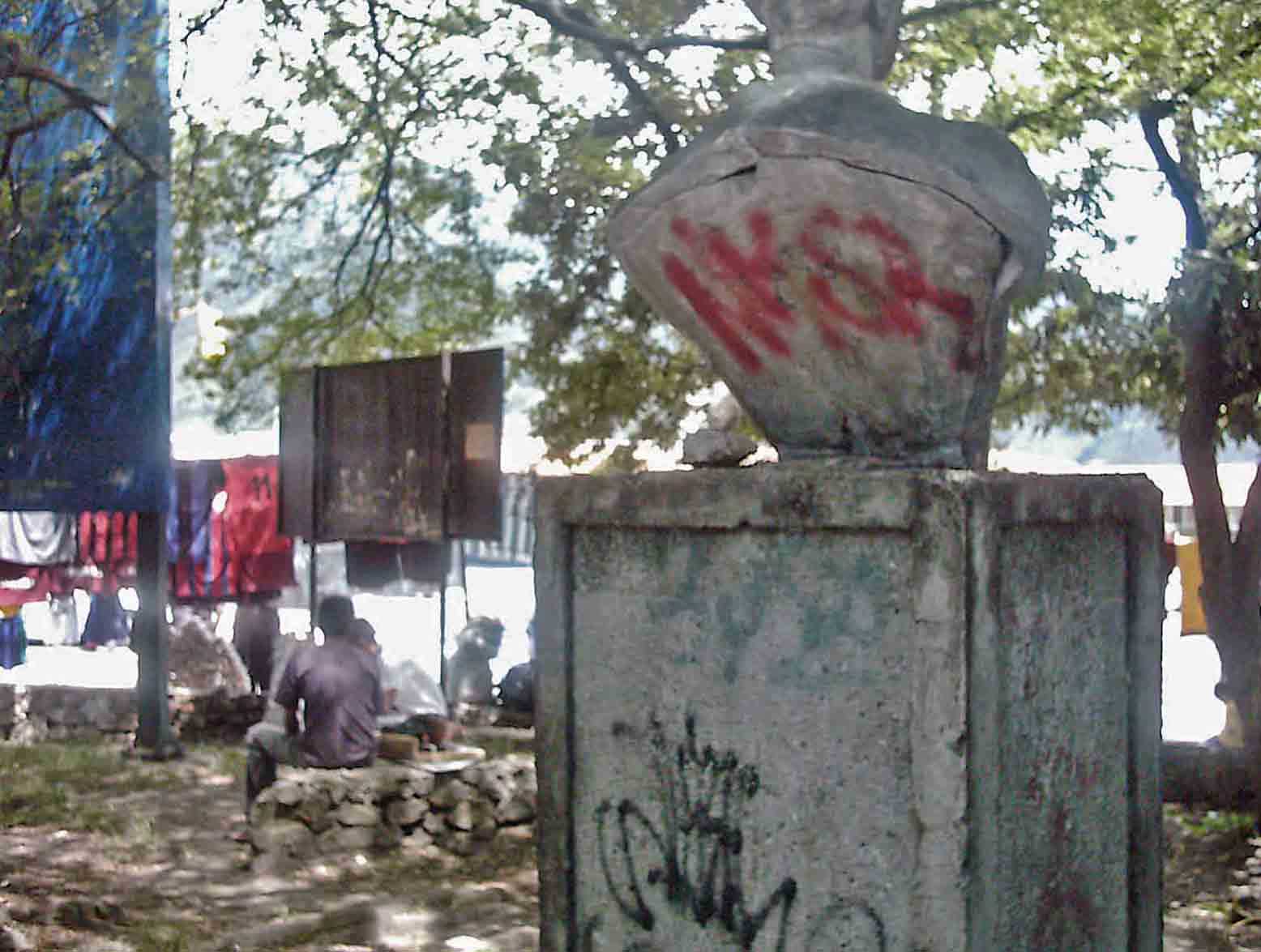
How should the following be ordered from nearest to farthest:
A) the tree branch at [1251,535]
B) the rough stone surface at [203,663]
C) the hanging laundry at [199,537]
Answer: the tree branch at [1251,535] < the hanging laundry at [199,537] < the rough stone surface at [203,663]

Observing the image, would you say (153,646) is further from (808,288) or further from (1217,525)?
(808,288)

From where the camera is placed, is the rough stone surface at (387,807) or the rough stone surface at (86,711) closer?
the rough stone surface at (387,807)

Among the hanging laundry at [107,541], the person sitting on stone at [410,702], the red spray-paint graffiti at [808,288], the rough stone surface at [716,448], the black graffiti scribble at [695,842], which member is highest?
the red spray-paint graffiti at [808,288]

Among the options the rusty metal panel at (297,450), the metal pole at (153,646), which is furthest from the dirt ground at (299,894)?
the rusty metal panel at (297,450)

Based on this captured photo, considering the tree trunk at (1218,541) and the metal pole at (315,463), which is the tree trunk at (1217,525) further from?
the metal pole at (315,463)

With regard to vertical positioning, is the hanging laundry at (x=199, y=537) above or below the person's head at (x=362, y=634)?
above

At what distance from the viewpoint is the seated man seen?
845 cm

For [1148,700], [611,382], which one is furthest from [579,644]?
[611,382]

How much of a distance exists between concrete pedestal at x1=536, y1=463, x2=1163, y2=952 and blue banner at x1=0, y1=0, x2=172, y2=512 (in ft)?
24.1

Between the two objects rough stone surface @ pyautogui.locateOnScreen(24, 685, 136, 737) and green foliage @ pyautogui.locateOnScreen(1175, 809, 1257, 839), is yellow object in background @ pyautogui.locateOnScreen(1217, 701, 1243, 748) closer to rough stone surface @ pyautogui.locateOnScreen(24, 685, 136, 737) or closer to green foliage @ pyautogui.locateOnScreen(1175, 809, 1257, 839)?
green foliage @ pyautogui.locateOnScreen(1175, 809, 1257, 839)

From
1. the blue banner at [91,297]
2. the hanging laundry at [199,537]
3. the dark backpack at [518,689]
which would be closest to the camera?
the blue banner at [91,297]

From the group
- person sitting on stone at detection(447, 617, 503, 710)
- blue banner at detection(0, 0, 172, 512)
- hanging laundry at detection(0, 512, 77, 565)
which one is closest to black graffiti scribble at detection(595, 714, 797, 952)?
blue banner at detection(0, 0, 172, 512)

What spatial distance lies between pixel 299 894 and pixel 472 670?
5.68m

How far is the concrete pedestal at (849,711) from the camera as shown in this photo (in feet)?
10.6
